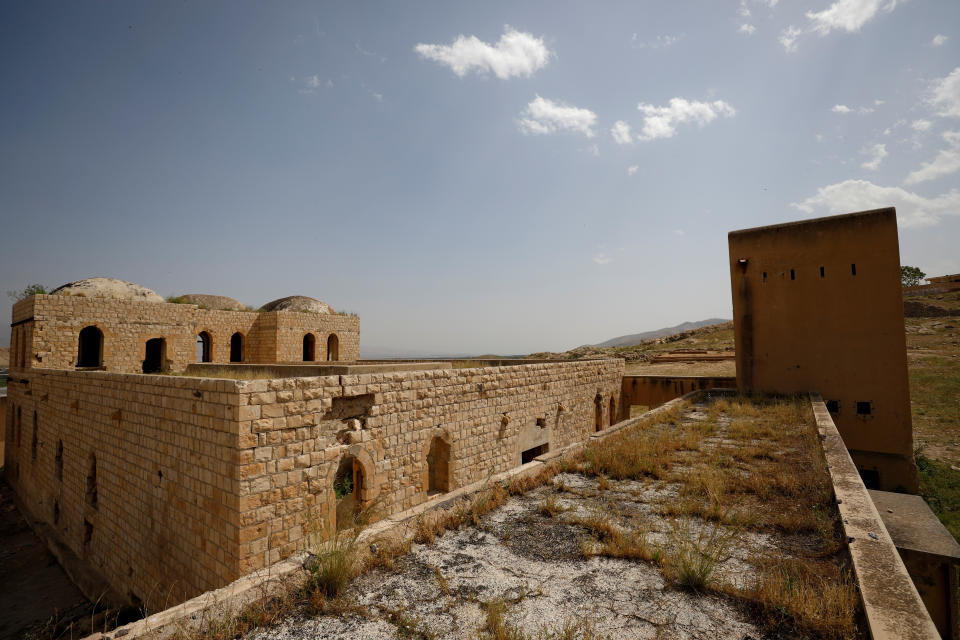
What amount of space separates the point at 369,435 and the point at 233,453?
1.97 meters

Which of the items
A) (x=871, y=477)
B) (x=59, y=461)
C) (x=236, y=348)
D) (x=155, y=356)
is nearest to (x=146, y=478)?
(x=59, y=461)

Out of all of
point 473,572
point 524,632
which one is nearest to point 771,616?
point 524,632

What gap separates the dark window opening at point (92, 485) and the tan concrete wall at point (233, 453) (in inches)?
5.0

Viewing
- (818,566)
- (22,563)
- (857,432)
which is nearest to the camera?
(818,566)

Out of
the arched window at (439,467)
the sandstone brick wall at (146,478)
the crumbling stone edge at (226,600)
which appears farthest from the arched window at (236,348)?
the crumbling stone edge at (226,600)

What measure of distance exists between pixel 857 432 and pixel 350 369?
42.6 ft

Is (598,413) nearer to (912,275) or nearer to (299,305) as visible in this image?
(299,305)

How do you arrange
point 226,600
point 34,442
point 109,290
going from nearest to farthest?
point 226,600
point 34,442
point 109,290

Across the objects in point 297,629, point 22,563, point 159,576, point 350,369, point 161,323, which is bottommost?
point 22,563

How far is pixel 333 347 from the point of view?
65.1 ft

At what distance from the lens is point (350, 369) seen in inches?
279

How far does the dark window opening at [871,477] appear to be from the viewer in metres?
11.4

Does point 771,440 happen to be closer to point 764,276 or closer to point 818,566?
point 818,566

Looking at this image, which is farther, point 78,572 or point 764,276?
point 764,276
